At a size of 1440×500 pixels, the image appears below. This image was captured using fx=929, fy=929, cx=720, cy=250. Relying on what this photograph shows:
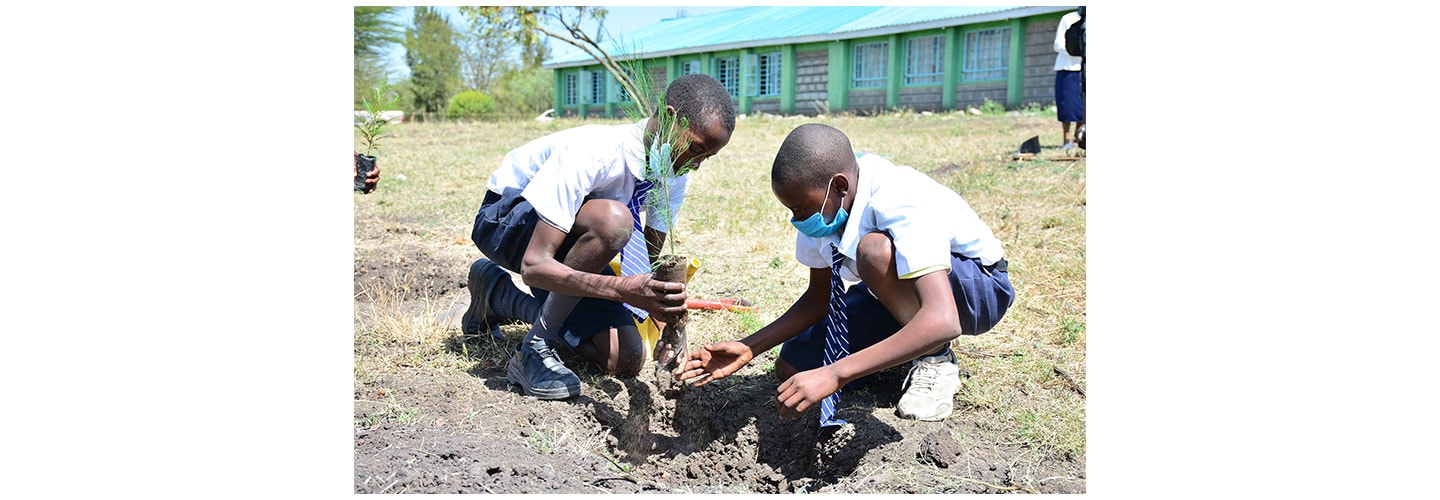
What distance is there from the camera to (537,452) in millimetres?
2518

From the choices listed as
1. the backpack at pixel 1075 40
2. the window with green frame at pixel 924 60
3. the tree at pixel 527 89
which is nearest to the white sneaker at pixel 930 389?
the backpack at pixel 1075 40

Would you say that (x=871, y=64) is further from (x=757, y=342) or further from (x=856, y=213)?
(x=856, y=213)

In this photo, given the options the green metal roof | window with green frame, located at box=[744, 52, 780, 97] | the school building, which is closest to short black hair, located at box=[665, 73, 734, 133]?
the green metal roof

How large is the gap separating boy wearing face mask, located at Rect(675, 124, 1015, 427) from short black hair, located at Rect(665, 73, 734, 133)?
251 mm

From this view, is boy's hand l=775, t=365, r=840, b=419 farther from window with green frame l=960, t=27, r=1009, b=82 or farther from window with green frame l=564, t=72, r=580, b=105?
window with green frame l=564, t=72, r=580, b=105

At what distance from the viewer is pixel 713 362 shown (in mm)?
2670

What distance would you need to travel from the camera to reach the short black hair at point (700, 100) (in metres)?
2.57

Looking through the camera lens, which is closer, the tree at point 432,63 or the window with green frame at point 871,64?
the window with green frame at point 871,64

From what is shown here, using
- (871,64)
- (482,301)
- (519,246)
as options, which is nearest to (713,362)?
(519,246)

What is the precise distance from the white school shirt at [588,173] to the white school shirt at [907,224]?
0.53 metres

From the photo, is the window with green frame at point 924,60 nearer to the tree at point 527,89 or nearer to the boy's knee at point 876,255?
the tree at point 527,89

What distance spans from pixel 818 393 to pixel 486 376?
134 centimetres

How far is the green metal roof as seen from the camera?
16.1 metres

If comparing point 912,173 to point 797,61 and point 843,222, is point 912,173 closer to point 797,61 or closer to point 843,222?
point 843,222
